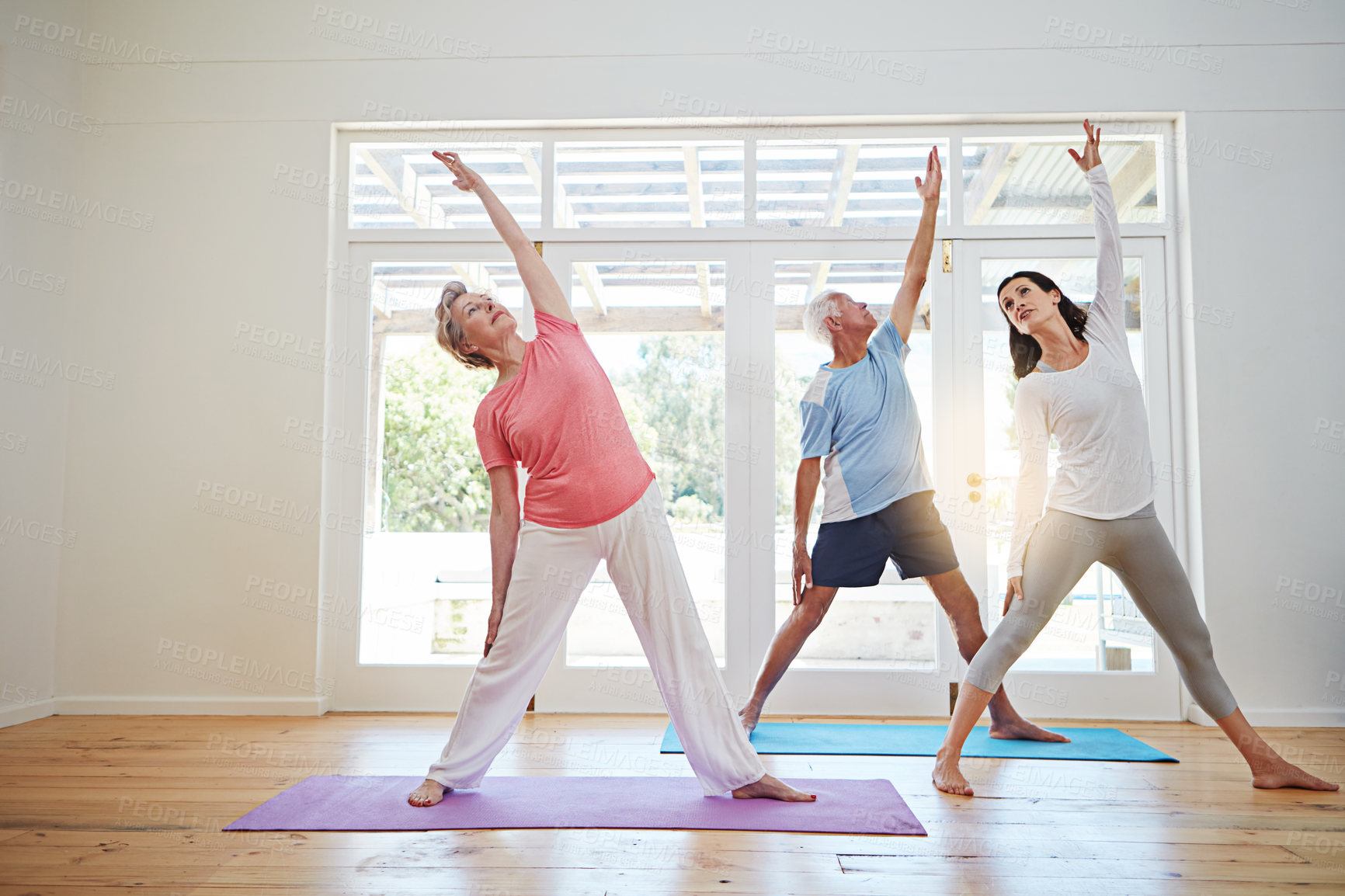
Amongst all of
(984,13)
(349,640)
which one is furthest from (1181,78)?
(349,640)

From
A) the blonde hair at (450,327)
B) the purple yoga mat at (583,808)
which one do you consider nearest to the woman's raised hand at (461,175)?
the blonde hair at (450,327)

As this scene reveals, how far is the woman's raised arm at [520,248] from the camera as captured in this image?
7.33ft

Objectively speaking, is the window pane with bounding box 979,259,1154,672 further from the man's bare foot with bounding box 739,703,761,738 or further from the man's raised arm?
the man's bare foot with bounding box 739,703,761,738

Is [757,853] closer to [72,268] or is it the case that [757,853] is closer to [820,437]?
[820,437]

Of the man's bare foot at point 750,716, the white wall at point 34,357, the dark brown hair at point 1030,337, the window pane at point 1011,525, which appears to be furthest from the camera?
the window pane at point 1011,525

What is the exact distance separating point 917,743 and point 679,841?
1.25m

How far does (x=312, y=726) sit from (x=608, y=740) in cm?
113

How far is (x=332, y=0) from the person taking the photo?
369cm

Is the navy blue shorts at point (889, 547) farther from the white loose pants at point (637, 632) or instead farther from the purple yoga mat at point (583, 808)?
the white loose pants at point (637, 632)

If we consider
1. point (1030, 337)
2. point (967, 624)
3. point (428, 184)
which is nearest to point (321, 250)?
point (428, 184)

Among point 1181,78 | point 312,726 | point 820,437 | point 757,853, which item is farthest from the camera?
point 1181,78

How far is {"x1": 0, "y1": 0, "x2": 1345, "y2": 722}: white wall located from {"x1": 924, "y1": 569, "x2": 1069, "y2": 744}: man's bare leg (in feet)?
3.04

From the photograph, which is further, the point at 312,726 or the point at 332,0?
the point at 332,0

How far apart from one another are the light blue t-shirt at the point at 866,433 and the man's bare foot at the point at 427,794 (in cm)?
150
